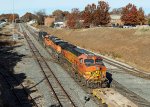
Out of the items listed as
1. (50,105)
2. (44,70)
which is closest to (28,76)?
(44,70)

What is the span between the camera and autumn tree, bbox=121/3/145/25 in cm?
10269

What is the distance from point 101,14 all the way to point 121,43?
43.2 metres

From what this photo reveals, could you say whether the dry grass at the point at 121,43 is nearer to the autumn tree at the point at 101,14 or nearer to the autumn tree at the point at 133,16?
the autumn tree at the point at 101,14

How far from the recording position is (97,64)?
26.6 metres

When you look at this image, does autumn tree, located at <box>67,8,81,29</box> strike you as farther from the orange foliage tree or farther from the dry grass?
the dry grass

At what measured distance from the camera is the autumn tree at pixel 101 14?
346 feet

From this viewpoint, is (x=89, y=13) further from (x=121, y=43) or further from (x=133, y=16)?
(x=121, y=43)

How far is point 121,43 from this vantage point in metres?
63.6

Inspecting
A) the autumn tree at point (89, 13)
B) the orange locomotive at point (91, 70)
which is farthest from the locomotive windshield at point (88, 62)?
the autumn tree at point (89, 13)

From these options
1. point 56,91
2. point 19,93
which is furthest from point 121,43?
point 19,93

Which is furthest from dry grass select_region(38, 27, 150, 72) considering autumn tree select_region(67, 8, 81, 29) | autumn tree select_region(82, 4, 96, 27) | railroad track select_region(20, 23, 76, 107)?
autumn tree select_region(67, 8, 81, 29)

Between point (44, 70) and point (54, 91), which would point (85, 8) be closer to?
point (44, 70)

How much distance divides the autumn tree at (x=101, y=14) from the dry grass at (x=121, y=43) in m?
16.0

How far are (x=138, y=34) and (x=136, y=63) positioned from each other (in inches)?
997
